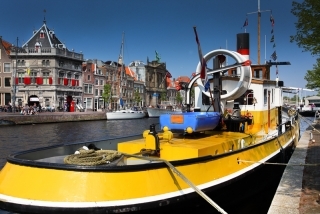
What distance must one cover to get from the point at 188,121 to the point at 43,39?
199 ft

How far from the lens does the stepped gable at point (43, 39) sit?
205 ft

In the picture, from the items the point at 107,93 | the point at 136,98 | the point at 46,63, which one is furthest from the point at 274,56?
A: the point at 136,98

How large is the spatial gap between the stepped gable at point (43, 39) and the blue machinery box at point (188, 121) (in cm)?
5833

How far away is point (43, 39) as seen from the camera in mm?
62969

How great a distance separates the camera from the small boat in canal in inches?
225

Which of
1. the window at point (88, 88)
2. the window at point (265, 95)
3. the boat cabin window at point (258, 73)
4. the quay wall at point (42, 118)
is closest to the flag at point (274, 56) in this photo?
the boat cabin window at point (258, 73)

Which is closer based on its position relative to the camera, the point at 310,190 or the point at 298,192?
the point at 298,192

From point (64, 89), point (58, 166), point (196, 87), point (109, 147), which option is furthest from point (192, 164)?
point (64, 89)

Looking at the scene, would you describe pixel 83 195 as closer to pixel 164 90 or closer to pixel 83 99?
pixel 83 99

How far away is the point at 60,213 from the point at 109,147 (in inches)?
175

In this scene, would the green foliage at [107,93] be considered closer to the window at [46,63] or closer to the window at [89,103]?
the window at [89,103]

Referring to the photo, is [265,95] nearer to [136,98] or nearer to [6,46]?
[6,46]

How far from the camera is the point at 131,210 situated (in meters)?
5.82

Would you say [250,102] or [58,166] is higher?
[250,102]
